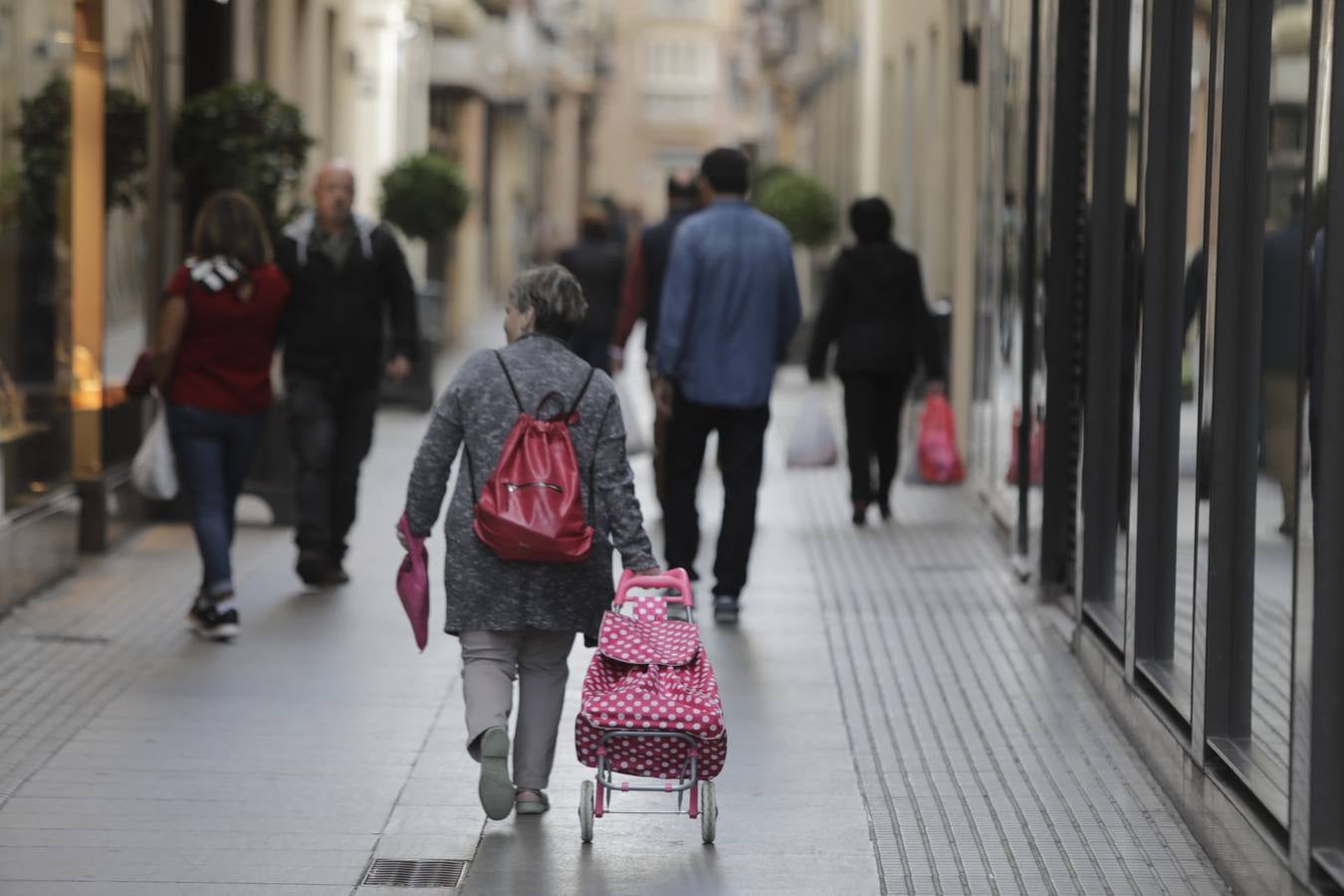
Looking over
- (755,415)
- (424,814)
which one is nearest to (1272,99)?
(424,814)

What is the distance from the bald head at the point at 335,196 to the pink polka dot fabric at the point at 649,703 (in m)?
4.43

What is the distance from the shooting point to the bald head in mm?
10031

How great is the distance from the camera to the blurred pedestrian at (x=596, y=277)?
15.8 m

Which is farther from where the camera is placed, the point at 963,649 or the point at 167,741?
the point at 963,649

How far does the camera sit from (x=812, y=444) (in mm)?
13148

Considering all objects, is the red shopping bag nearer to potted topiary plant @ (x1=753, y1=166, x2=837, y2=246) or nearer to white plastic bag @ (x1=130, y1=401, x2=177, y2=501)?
white plastic bag @ (x1=130, y1=401, x2=177, y2=501)

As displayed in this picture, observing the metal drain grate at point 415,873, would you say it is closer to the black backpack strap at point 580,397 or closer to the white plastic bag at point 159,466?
the black backpack strap at point 580,397

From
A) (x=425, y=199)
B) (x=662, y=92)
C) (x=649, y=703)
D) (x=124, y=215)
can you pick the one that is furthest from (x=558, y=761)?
(x=662, y=92)

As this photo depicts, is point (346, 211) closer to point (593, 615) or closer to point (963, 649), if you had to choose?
point (963, 649)

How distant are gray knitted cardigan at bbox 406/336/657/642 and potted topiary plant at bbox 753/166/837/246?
2082 centimetres

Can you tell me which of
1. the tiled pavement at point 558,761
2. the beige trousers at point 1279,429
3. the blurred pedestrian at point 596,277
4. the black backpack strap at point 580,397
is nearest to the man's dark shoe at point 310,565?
the tiled pavement at point 558,761

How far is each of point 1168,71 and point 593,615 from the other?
2896mm

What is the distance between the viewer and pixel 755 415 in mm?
9664

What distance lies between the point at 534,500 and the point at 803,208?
21.3 metres
